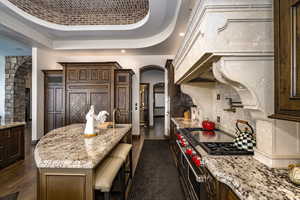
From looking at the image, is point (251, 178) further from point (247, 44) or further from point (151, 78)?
point (151, 78)

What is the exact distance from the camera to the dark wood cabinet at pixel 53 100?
4715mm

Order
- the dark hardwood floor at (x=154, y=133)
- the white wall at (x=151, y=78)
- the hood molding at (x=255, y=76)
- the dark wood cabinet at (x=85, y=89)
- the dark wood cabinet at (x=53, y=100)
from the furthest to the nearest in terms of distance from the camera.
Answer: the white wall at (x=151, y=78)
the dark hardwood floor at (x=154, y=133)
the dark wood cabinet at (x=53, y=100)
the dark wood cabinet at (x=85, y=89)
the hood molding at (x=255, y=76)

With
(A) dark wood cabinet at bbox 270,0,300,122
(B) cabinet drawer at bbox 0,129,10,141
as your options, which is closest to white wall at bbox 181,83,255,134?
(A) dark wood cabinet at bbox 270,0,300,122

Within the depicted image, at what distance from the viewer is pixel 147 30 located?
12.9 ft

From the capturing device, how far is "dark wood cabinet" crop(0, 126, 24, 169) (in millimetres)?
2773

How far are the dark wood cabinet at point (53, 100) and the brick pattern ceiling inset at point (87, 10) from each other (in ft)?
5.48

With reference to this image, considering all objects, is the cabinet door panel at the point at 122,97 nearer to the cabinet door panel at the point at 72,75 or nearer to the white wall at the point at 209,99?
the cabinet door panel at the point at 72,75

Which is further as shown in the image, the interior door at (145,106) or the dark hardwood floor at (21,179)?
the interior door at (145,106)

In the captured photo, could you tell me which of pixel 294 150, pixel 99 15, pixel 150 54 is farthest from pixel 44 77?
pixel 294 150

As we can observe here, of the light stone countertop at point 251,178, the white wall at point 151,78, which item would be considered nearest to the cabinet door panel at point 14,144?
the light stone countertop at point 251,178

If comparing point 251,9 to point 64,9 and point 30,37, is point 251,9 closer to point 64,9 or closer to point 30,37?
point 64,9

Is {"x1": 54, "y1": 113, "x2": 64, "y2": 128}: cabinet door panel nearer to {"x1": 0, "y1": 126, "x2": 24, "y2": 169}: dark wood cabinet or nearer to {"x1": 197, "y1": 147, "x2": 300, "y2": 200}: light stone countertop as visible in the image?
{"x1": 0, "y1": 126, "x2": 24, "y2": 169}: dark wood cabinet

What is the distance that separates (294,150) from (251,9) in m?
1.00

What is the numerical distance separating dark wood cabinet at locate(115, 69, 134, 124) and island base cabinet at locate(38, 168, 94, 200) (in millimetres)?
3455
